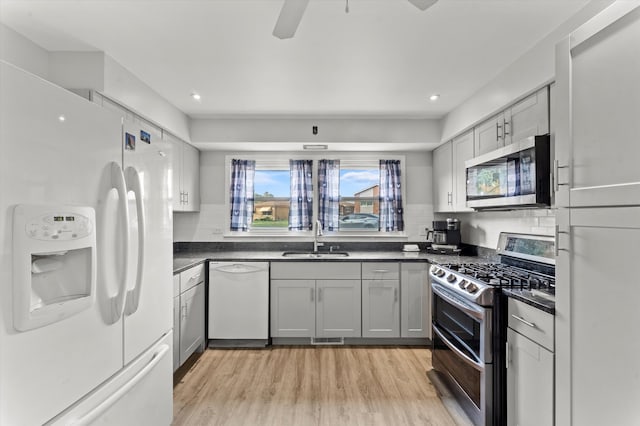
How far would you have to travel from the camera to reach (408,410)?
85.4 inches

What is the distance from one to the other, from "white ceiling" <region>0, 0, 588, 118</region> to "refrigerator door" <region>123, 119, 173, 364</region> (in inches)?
27.4

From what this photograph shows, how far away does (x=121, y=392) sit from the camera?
128 centimetres

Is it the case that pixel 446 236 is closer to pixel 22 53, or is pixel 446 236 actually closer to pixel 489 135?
pixel 489 135

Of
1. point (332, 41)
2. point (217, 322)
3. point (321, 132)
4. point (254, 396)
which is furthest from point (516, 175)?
point (217, 322)

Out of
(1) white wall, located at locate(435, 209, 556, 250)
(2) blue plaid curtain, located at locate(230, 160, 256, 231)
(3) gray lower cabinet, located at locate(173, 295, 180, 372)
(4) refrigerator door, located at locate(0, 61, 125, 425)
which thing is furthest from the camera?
(2) blue plaid curtain, located at locate(230, 160, 256, 231)

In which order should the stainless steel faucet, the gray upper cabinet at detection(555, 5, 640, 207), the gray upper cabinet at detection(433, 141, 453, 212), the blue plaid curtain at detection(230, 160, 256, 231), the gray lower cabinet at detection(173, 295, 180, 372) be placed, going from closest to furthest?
the gray upper cabinet at detection(555, 5, 640, 207) < the gray lower cabinet at detection(173, 295, 180, 372) < the gray upper cabinet at detection(433, 141, 453, 212) < the stainless steel faucet < the blue plaid curtain at detection(230, 160, 256, 231)

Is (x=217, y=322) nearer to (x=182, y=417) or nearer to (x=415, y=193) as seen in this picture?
(x=182, y=417)

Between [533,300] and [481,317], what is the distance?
0.36 metres

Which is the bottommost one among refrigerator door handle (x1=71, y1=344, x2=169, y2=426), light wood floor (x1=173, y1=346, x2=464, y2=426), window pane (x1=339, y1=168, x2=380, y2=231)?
light wood floor (x1=173, y1=346, x2=464, y2=426)

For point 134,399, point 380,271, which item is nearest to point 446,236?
point 380,271

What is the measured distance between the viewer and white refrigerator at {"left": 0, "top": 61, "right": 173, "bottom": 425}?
87 centimetres

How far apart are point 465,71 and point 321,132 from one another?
1.54 m

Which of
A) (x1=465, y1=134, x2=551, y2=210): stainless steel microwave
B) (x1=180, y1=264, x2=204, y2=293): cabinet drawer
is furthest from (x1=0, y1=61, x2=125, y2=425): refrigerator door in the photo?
(x1=465, y1=134, x2=551, y2=210): stainless steel microwave

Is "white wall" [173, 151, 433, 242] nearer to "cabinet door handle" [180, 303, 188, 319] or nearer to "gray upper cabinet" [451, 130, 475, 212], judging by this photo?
"gray upper cabinet" [451, 130, 475, 212]
